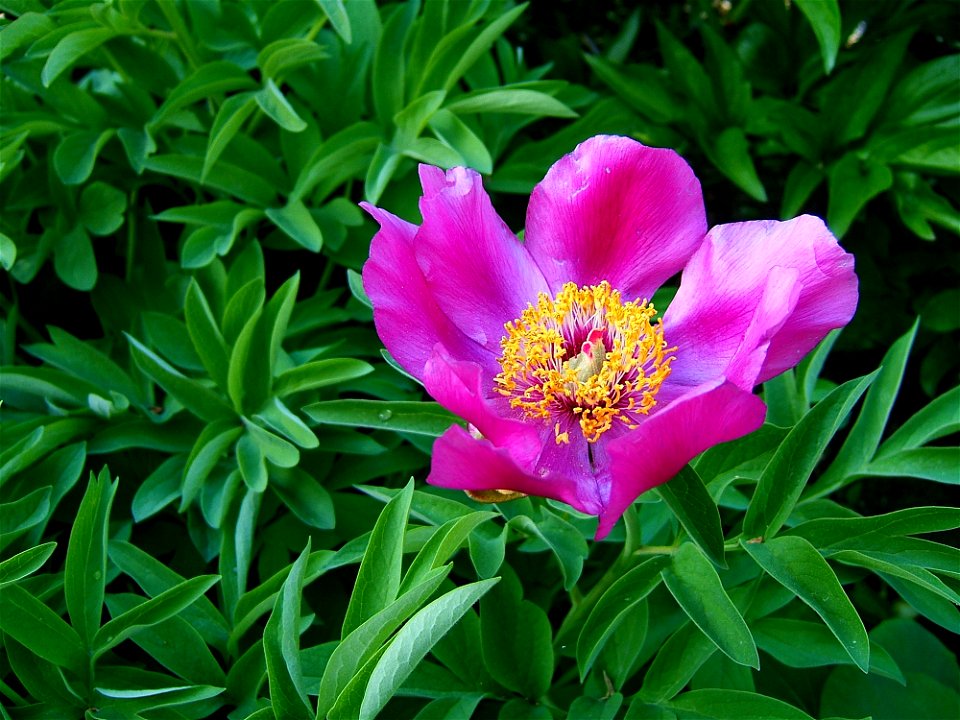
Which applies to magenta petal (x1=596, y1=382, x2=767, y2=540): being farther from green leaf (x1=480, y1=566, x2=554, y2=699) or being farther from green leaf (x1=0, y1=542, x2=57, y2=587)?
green leaf (x1=0, y1=542, x2=57, y2=587)

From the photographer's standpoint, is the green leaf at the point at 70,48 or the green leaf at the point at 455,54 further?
the green leaf at the point at 455,54

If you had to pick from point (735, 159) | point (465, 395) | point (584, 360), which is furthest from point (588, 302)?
Result: point (735, 159)

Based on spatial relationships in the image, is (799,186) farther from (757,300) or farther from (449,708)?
(449,708)

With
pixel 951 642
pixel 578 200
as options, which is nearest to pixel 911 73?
pixel 578 200

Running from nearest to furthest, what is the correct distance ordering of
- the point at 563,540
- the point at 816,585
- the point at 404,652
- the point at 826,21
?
1. the point at 404,652
2. the point at 816,585
3. the point at 563,540
4. the point at 826,21

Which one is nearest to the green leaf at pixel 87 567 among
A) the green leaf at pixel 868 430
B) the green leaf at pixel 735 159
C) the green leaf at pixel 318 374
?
the green leaf at pixel 318 374

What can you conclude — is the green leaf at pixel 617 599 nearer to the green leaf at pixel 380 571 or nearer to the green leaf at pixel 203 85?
the green leaf at pixel 380 571

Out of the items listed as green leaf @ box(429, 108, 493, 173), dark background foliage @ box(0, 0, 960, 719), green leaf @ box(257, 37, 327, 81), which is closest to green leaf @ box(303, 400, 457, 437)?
dark background foliage @ box(0, 0, 960, 719)
